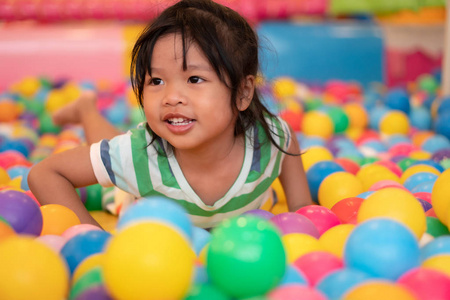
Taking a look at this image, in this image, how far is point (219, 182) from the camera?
3.96ft

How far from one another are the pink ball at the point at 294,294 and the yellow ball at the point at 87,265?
23cm

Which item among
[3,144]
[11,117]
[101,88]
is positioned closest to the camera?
[3,144]

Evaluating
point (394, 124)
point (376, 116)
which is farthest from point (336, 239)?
point (376, 116)

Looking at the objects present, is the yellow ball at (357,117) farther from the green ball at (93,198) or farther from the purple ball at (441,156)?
the green ball at (93,198)

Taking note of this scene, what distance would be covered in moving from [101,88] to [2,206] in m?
2.23

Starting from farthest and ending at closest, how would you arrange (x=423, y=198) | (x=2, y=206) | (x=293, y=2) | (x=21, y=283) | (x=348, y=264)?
(x=293, y=2) → (x=423, y=198) → (x=2, y=206) → (x=348, y=264) → (x=21, y=283)

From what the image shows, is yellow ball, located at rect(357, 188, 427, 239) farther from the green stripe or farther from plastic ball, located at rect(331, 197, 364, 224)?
the green stripe

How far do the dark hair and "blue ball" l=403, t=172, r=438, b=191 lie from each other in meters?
0.45

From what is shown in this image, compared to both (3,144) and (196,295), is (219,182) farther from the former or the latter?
(3,144)

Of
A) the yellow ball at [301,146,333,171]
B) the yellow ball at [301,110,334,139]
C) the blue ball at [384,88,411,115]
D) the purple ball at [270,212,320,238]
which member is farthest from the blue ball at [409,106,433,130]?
the purple ball at [270,212,320,238]

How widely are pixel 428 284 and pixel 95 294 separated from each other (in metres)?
0.40

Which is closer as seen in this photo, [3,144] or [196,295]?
[196,295]

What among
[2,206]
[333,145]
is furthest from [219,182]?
[333,145]

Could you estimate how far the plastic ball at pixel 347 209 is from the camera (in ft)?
3.45
